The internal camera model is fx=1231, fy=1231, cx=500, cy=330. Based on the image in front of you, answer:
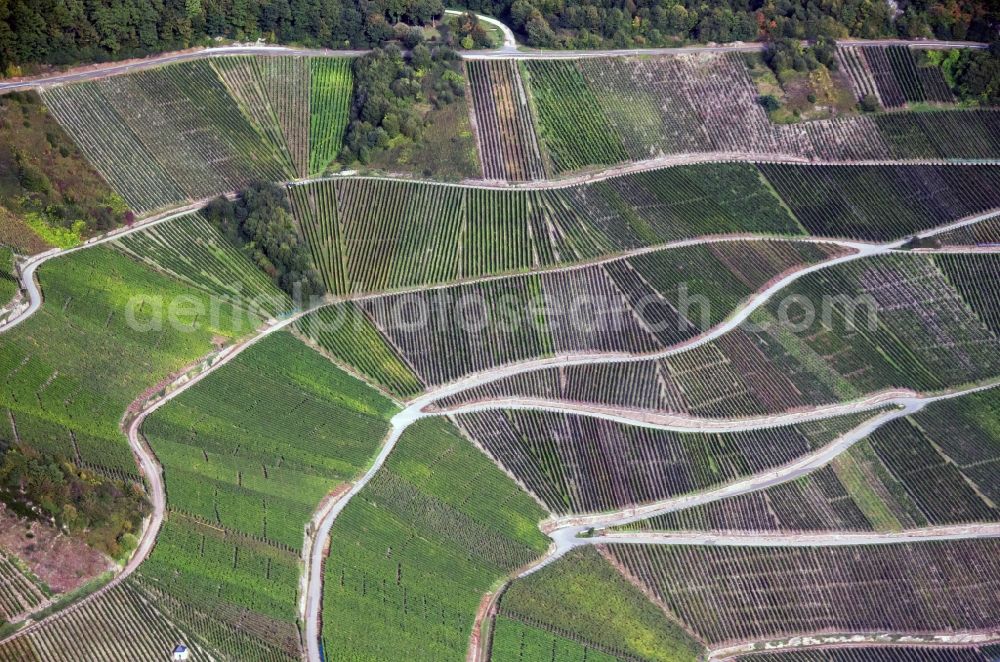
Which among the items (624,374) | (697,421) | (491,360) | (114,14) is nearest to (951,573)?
(697,421)

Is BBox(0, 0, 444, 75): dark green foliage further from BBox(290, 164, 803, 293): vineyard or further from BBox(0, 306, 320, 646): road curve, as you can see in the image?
BBox(0, 306, 320, 646): road curve

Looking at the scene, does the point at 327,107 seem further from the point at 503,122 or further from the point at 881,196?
the point at 881,196

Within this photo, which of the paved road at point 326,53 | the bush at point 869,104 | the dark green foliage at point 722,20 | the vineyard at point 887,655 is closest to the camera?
the vineyard at point 887,655

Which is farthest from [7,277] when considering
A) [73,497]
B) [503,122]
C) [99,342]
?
[503,122]

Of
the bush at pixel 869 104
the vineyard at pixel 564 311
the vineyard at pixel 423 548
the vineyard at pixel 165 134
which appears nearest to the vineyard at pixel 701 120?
the bush at pixel 869 104

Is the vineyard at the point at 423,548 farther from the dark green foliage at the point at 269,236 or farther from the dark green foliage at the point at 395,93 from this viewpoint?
the dark green foliage at the point at 395,93

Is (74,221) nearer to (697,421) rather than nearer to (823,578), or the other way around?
(697,421)

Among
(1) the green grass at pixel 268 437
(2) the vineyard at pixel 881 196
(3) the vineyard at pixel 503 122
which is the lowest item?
(1) the green grass at pixel 268 437
